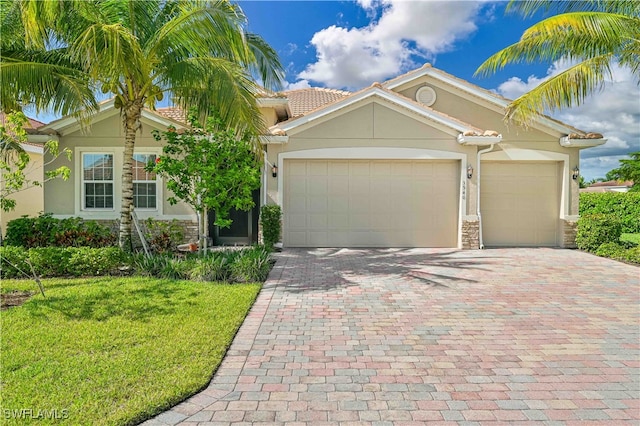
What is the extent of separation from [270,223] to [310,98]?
8.87 metres

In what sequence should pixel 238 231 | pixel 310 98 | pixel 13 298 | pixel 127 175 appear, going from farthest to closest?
pixel 310 98, pixel 238 231, pixel 127 175, pixel 13 298

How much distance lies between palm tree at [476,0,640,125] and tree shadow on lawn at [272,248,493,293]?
17.1 ft

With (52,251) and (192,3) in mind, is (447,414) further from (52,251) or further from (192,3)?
(192,3)

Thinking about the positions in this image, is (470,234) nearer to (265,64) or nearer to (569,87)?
(569,87)

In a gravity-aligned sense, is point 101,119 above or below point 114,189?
above

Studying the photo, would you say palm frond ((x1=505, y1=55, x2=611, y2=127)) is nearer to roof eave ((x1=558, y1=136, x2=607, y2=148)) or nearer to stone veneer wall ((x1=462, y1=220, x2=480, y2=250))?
roof eave ((x1=558, y1=136, x2=607, y2=148))

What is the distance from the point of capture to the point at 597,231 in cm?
1228

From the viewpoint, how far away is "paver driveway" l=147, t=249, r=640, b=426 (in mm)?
3450

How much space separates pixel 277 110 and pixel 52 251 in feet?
30.5

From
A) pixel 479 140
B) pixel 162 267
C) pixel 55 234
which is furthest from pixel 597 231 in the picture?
pixel 55 234

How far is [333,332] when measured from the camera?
535cm

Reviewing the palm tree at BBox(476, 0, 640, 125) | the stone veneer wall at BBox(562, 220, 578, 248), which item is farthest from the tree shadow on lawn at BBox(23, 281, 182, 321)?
the stone veneer wall at BBox(562, 220, 578, 248)

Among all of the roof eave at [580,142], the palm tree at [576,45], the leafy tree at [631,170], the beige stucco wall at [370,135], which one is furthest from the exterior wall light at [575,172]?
the leafy tree at [631,170]

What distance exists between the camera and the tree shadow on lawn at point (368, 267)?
325 inches
